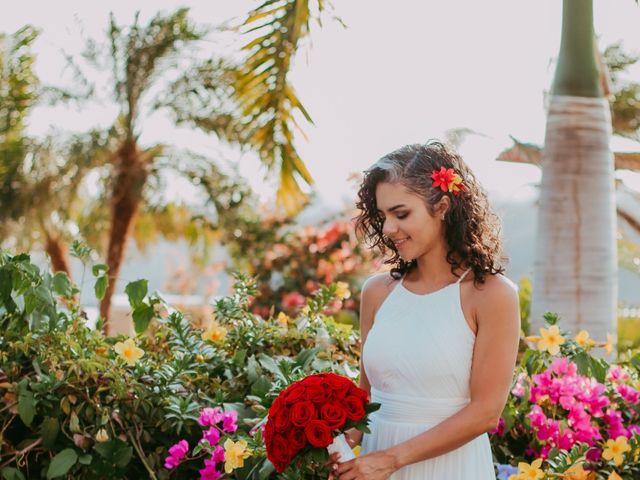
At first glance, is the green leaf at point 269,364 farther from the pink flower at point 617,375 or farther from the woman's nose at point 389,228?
the pink flower at point 617,375

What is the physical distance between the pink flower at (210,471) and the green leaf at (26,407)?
0.57 meters

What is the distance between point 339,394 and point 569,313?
10.2ft

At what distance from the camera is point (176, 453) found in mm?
2984

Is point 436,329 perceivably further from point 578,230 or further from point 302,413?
point 578,230

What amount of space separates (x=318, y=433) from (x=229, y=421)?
31.8 inches

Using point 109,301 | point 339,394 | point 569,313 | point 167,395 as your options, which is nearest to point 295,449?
point 339,394

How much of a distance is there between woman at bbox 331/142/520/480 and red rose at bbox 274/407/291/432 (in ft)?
0.51

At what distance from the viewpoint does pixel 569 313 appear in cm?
517

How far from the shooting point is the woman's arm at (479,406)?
233 cm

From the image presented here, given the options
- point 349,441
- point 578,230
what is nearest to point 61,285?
point 349,441

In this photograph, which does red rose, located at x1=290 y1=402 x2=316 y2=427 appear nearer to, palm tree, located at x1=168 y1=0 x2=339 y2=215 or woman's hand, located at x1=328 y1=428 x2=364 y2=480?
woman's hand, located at x1=328 y1=428 x2=364 y2=480

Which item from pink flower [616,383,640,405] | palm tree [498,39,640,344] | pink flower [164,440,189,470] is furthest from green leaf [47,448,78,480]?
palm tree [498,39,640,344]

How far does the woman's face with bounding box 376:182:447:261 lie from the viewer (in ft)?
8.14

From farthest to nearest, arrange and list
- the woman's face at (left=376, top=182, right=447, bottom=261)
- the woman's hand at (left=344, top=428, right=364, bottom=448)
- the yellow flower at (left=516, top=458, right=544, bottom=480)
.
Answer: the yellow flower at (left=516, top=458, right=544, bottom=480)
the woman's hand at (left=344, top=428, right=364, bottom=448)
the woman's face at (left=376, top=182, right=447, bottom=261)
